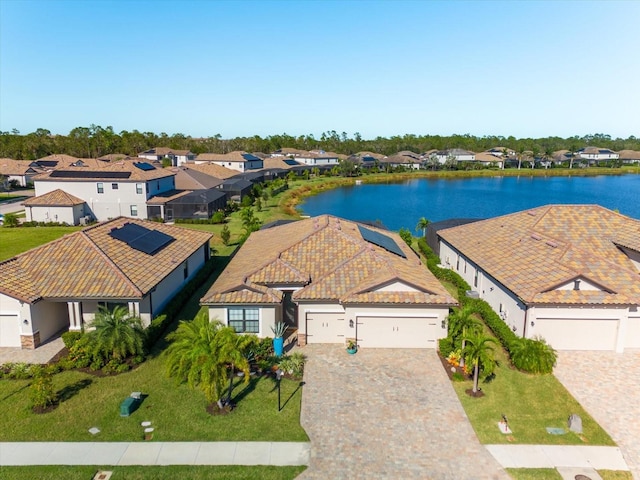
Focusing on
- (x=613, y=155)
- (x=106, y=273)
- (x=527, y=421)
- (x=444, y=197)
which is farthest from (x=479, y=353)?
(x=613, y=155)

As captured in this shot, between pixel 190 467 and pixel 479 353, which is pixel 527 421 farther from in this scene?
pixel 190 467

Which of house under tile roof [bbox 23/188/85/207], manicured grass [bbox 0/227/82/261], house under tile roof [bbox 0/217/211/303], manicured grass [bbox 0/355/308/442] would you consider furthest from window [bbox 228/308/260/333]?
house under tile roof [bbox 23/188/85/207]

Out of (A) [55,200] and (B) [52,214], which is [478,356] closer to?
(B) [52,214]

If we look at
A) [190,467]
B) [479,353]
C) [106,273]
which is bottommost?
[190,467]

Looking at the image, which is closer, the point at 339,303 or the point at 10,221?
the point at 339,303

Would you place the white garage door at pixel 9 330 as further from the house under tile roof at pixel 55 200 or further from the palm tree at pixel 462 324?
the house under tile roof at pixel 55 200

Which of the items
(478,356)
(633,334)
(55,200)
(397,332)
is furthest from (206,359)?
(55,200)

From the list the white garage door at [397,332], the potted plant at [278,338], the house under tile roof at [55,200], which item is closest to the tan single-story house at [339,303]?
the white garage door at [397,332]
